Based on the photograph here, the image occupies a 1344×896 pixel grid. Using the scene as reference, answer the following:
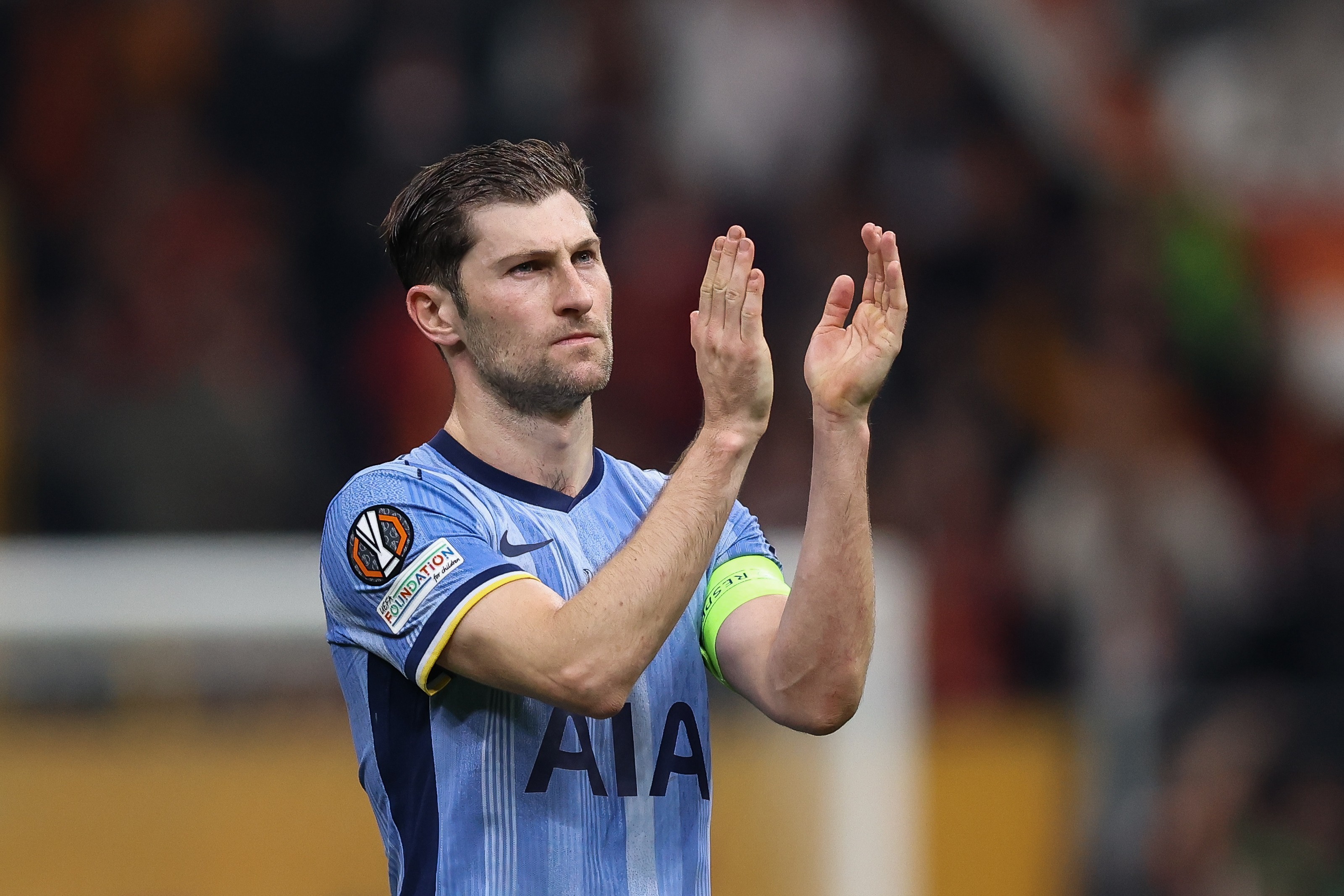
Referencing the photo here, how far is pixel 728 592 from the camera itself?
380cm

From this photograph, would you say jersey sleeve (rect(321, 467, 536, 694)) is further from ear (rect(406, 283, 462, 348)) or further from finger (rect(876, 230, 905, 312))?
finger (rect(876, 230, 905, 312))

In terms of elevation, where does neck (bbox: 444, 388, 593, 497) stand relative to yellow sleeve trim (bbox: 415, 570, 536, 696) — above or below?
above

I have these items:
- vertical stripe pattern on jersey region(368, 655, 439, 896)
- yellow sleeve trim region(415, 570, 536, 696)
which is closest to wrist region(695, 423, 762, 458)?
yellow sleeve trim region(415, 570, 536, 696)

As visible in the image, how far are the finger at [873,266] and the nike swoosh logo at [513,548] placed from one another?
2.66 feet

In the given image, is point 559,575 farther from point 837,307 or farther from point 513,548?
point 837,307

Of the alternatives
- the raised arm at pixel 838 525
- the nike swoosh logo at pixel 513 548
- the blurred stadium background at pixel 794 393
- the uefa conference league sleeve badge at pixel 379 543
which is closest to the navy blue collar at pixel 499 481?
the nike swoosh logo at pixel 513 548

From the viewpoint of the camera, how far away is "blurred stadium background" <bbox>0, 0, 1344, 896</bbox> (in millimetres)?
6789

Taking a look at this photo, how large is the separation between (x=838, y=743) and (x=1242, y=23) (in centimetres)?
662

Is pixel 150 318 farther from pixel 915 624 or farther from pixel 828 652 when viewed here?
pixel 828 652

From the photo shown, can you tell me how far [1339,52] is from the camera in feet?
38.8

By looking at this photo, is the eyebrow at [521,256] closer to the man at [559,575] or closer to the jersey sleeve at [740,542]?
the man at [559,575]

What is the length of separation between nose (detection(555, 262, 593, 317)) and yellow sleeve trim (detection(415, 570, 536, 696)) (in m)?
0.54

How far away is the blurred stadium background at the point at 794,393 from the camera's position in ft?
22.3

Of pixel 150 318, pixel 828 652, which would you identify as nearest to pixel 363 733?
pixel 828 652
